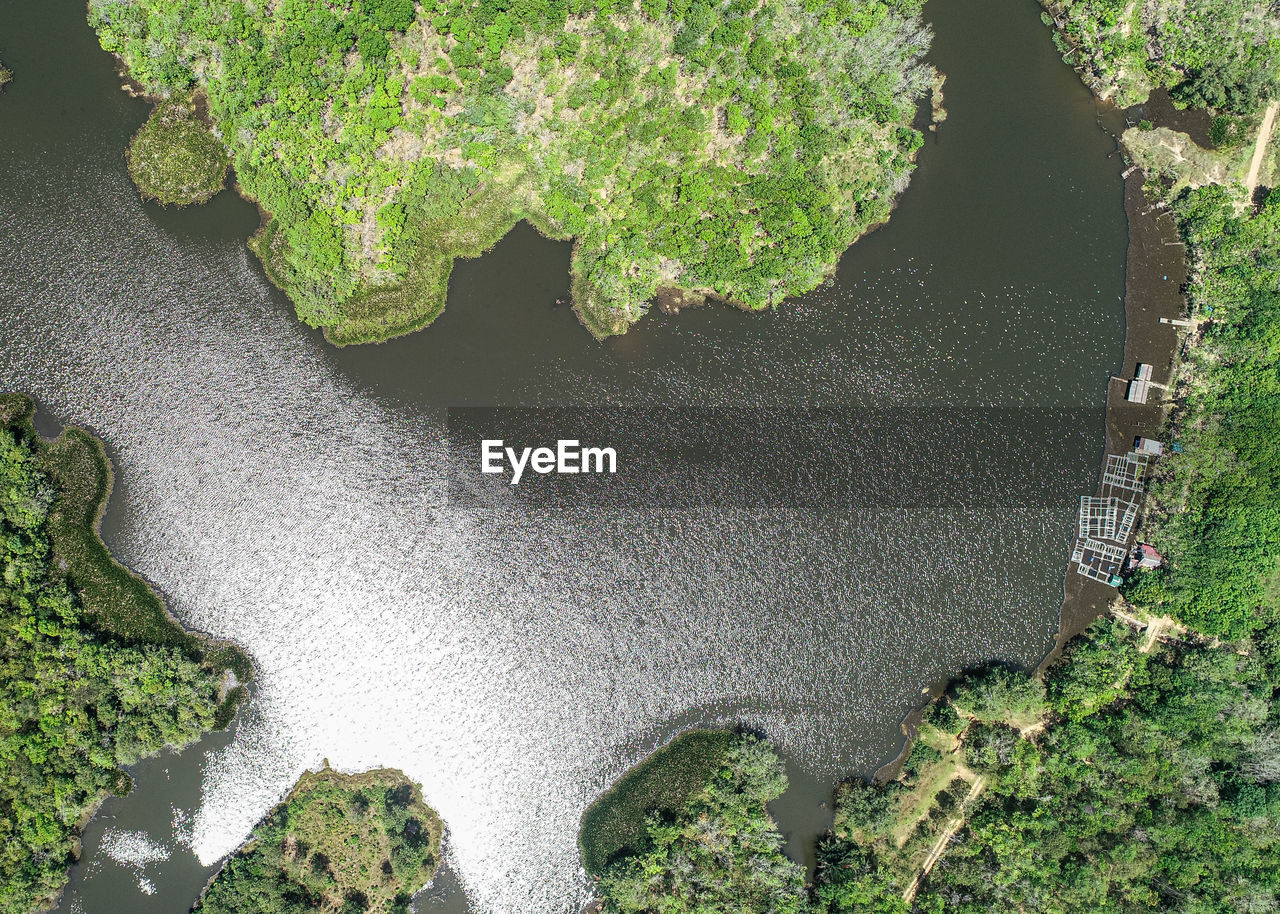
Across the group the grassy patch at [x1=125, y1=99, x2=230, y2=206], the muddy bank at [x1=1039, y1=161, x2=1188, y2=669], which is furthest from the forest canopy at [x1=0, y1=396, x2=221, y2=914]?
the muddy bank at [x1=1039, y1=161, x2=1188, y2=669]

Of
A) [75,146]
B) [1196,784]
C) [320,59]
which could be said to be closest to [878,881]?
[1196,784]

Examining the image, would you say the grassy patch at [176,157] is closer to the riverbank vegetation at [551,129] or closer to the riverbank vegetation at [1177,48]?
the riverbank vegetation at [551,129]

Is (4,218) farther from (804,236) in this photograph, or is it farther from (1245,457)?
(1245,457)

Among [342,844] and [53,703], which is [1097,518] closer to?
[342,844]

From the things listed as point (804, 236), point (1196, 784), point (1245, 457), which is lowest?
point (1196, 784)

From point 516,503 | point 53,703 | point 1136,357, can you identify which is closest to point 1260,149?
point 1136,357

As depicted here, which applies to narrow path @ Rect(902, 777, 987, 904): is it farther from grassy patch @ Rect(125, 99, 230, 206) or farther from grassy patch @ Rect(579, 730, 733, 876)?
grassy patch @ Rect(125, 99, 230, 206)

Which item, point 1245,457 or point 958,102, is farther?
point 958,102
